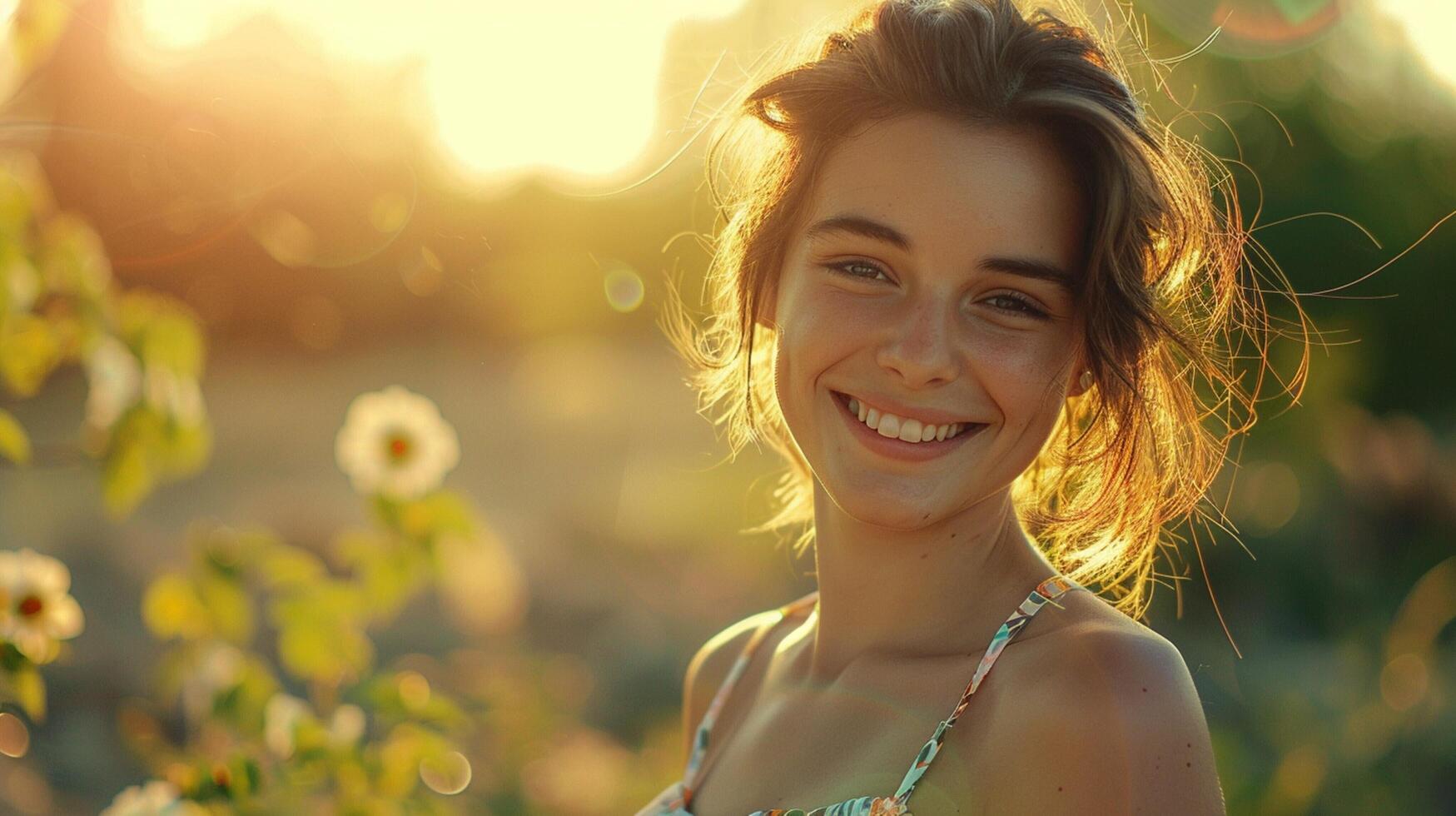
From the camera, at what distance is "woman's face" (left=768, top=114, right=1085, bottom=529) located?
4.75 feet

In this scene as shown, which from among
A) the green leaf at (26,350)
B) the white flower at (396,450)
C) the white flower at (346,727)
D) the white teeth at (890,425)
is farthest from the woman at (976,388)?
the green leaf at (26,350)

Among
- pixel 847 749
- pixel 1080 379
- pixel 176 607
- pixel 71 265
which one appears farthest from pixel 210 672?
pixel 1080 379

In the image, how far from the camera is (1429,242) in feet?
20.9

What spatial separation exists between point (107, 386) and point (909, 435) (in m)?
0.95

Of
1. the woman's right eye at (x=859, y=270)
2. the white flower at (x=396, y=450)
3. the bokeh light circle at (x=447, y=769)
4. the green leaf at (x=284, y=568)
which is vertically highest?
the woman's right eye at (x=859, y=270)

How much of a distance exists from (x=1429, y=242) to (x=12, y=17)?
642 cm

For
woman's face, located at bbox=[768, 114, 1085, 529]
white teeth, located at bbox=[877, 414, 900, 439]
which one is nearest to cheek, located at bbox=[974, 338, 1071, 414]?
woman's face, located at bbox=[768, 114, 1085, 529]

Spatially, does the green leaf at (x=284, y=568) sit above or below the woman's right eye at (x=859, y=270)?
below

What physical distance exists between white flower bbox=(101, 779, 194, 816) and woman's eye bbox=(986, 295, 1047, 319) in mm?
1115

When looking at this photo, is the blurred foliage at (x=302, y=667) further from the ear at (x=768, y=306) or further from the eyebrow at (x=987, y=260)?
the eyebrow at (x=987, y=260)

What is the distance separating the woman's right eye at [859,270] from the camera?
60.1 inches

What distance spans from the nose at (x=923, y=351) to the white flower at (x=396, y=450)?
2.34 feet

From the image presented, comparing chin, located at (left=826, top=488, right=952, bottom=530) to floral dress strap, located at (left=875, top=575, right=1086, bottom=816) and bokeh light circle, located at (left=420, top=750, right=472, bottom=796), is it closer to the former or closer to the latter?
floral dress strap, located at (left=875, top=575, right=1086, bottom=816)

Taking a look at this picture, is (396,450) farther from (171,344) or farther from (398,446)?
(171,344)
